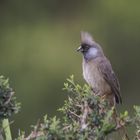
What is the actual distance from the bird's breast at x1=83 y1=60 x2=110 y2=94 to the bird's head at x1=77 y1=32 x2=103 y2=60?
0.06 metres

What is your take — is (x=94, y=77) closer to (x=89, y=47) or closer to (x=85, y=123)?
(x=89, y=47)

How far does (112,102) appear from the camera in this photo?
6.72 meters

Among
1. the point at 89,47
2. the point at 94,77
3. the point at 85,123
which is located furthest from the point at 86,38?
the point at 85,123

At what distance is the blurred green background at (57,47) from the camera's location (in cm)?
1725

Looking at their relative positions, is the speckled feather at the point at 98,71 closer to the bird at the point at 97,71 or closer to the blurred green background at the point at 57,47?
the bird at the point at 97,71

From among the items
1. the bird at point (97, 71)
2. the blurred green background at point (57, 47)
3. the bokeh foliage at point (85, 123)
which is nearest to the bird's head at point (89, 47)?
the bird at point (97, 71)

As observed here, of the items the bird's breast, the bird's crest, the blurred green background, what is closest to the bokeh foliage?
the bird's crest

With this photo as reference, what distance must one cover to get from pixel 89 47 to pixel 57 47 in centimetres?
1083

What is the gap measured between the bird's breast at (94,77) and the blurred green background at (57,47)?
8786 mm

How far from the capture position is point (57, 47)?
17969 millimetres

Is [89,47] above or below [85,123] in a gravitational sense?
above

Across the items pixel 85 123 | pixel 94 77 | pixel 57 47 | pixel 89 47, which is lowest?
pixel 85 123

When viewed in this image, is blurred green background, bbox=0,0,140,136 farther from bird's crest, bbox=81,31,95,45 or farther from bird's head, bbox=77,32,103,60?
bird's crest, bbox=81,31,95,45

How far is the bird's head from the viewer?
271 inches
